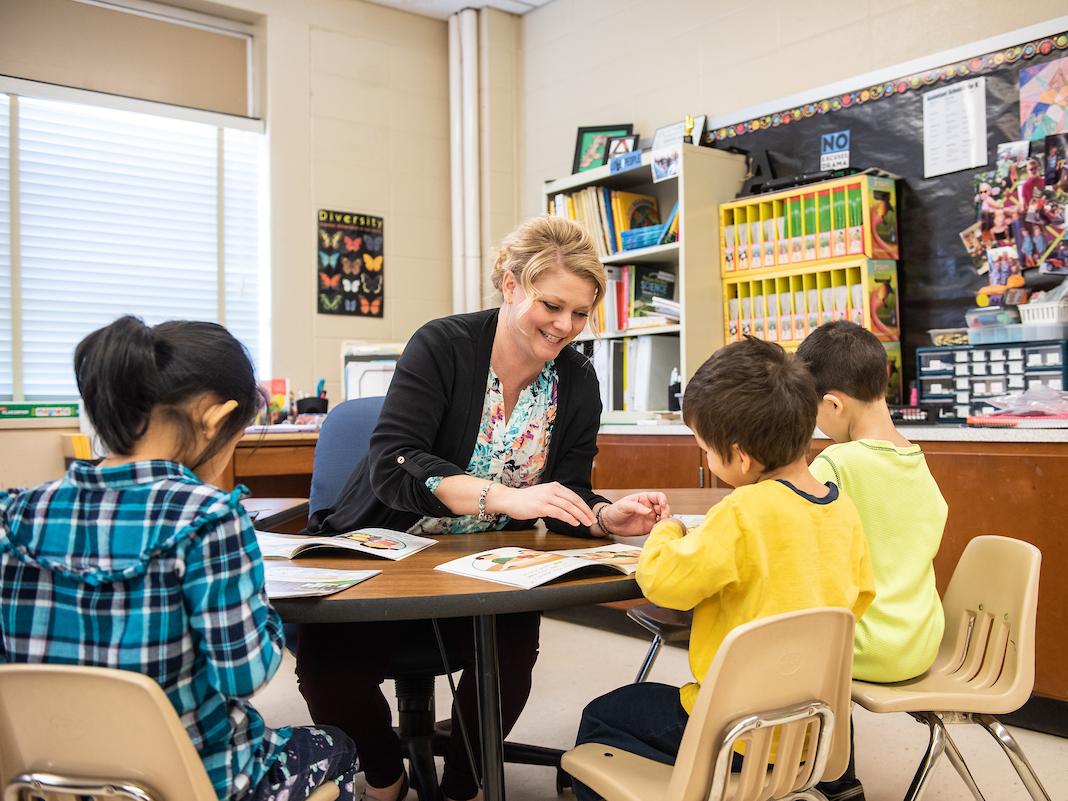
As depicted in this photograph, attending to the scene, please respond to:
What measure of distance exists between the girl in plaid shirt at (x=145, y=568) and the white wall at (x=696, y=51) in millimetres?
2958

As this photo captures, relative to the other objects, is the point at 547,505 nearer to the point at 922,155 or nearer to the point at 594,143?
the point at 922,155

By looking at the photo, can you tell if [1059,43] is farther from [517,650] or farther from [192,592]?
[192,592]

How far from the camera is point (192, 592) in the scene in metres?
0.94

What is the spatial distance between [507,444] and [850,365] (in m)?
0.66

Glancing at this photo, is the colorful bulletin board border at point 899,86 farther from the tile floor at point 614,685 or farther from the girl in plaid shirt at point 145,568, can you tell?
the girl in plaid shirt at point 145,568

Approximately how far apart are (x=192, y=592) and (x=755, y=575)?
68cm

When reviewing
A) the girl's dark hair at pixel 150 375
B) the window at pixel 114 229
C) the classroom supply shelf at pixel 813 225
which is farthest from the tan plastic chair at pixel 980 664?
the window at pixel 114 229

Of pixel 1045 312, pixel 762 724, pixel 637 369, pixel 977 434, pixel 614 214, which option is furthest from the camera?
pixel 614 214

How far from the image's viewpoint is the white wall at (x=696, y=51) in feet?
10.4

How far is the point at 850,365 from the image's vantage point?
66.6 inches

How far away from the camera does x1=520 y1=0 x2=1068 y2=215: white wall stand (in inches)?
124

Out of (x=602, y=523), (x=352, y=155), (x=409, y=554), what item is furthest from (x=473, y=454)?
(x=352, y=155)

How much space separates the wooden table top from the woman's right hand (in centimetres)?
14

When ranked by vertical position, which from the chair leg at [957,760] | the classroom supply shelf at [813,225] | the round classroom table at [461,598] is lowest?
the chair leg at [957,760]
